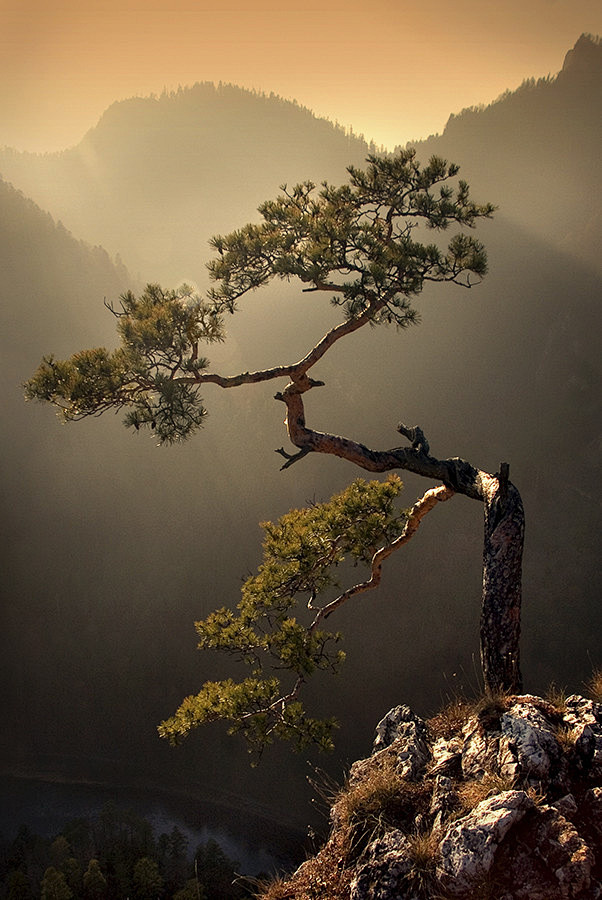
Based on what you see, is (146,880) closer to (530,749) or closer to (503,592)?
(503,592)

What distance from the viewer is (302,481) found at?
3872 cm

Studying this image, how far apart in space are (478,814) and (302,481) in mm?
34998

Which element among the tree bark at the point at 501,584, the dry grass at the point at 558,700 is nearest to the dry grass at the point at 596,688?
the dry grass at the point at 558,700

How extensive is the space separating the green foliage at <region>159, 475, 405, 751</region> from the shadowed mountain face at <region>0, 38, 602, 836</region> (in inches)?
965

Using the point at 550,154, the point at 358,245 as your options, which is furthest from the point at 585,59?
the point at 358,245

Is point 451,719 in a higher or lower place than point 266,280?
lower

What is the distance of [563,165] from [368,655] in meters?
41.1

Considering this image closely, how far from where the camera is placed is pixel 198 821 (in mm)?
24047

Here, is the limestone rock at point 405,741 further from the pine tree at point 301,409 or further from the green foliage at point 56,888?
the green foliage at point 56,888

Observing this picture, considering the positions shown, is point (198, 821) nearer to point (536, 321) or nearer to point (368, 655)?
point (368, 655)

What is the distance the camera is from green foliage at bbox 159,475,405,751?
16.0ft

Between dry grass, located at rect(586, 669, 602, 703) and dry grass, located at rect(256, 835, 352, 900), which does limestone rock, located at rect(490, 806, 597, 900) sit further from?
dry grass, located at rect(586, 669, 602, 703)

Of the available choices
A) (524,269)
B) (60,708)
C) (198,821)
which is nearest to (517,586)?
(198,821)

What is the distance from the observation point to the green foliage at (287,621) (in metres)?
4.88
